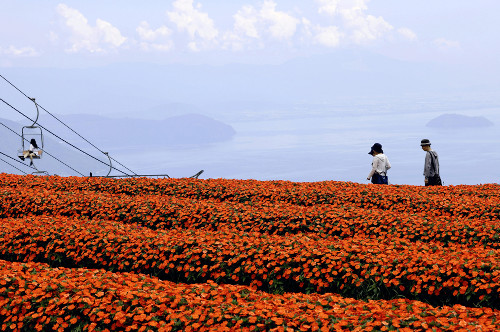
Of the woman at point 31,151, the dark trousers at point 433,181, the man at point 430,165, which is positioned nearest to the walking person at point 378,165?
the man at point 430,165

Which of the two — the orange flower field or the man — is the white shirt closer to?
the man

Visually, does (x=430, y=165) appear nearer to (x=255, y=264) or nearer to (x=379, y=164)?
(x=379, y=164)

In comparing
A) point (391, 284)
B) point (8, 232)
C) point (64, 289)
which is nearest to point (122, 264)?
point (64, 289)

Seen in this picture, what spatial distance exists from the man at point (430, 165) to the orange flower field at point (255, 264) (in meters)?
1.48

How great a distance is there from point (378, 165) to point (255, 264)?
10.4m

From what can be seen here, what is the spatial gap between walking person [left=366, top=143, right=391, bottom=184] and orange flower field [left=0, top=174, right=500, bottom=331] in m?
1.62

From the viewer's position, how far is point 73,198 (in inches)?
674

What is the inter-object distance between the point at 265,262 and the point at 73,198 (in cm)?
903

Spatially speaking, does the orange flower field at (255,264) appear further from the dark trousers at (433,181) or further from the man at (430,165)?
the dark trousers at (433,181)

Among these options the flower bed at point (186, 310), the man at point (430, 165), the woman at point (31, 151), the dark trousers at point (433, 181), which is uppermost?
the woman at point (31, 151)

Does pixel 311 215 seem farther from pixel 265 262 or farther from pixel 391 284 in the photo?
pixel 391 284

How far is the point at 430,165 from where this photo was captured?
63.3 feet

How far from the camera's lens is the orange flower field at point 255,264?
7355 mm

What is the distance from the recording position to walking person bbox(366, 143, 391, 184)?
63.4ft
